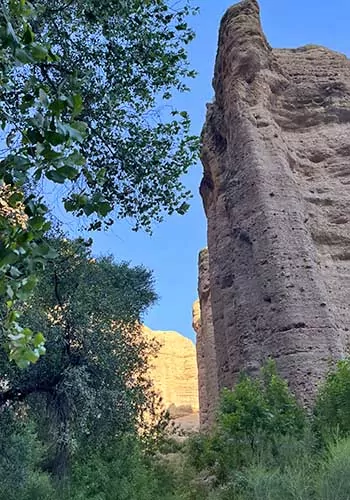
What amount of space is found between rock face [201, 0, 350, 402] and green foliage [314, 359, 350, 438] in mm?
837

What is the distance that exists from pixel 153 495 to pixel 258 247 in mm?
5758

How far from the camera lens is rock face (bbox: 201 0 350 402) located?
1271 centimetres

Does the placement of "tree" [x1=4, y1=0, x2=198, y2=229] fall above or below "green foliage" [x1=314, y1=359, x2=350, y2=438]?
above

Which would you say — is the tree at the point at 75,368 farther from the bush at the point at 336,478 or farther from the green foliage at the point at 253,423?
the bush at the point at 336,478

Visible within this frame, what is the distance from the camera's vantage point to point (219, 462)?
11398 millimetres

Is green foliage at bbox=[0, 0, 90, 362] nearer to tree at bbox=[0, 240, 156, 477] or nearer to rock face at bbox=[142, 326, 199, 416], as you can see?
tree at bbox=[0, 240, 156, 477]

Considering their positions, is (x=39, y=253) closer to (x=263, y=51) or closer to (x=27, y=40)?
(x=27, y=40)

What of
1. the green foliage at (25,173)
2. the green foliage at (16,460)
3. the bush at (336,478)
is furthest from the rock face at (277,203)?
the green foliage at (25,173)

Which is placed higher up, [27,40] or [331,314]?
[331,314]

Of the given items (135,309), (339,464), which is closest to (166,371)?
(135,309)

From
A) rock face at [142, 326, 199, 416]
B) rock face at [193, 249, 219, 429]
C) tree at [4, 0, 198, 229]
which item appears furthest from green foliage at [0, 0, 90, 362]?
rock face at [142, 326, 199, 416]

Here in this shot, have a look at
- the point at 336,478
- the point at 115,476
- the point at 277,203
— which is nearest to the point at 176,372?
the point at 277,203

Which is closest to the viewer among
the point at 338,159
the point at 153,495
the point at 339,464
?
the point at 339,464

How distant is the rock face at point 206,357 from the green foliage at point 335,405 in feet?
28.0
